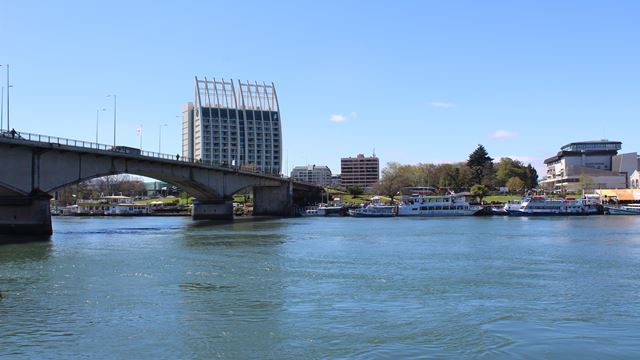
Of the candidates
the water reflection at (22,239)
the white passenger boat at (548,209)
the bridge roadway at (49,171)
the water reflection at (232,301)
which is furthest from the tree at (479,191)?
the water reflection at (232,301)

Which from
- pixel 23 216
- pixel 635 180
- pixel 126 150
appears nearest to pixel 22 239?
pixel 23 216

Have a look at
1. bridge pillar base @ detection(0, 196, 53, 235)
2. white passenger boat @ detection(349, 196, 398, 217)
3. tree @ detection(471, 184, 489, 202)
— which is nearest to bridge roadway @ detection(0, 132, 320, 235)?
bridge pillar base @ detection(0, 196, 53, 235)

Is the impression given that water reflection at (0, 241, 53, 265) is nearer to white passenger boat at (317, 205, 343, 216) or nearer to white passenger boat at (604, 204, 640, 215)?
white passenger boat at (317, 205, 343, 216)

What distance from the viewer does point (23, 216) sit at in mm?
66188

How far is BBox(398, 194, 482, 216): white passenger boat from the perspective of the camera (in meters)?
128

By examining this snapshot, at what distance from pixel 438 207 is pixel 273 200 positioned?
37777mm

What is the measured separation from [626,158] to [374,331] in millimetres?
195491

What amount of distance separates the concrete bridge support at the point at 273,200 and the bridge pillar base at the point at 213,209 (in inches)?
1121

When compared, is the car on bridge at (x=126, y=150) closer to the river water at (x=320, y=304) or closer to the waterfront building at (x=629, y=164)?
the river water at (x=320, y=304)

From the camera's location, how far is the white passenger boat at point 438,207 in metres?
128

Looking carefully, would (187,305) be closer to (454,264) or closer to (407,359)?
(407,359)

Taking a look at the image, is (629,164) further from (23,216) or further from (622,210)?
(23,216)

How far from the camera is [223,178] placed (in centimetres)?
11219

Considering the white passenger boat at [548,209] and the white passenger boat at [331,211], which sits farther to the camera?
the white passenger boat at [331,211]
